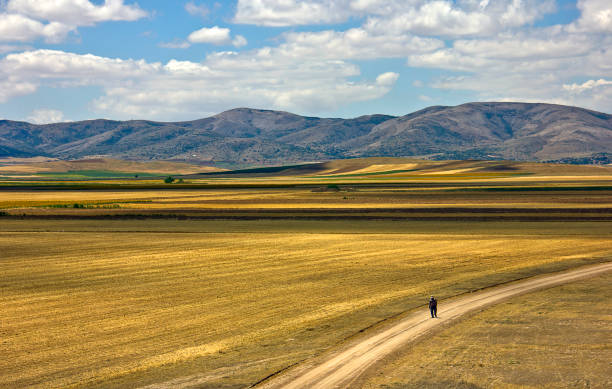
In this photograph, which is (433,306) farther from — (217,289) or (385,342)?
(217,289)

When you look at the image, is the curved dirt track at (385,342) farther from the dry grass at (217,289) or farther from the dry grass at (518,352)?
the dry grass at (217,289)

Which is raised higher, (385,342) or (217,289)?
(217,289)

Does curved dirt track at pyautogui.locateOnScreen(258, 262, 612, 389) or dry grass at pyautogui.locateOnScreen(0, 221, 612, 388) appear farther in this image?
dry grass at pyautogui.locateOnScreen(0, 221, 612, 388)

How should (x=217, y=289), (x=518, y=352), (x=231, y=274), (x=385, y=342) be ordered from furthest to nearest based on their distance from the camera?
(x=231, y=274) → (x=217, y=289) → (x=385, y=342) → (x=518, y=352)

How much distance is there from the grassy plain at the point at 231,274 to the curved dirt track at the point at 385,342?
117cm

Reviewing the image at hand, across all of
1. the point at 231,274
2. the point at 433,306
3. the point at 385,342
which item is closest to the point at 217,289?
the point at 231,274

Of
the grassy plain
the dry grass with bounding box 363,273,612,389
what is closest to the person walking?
the dry grass with bounding box 363,273,612,389

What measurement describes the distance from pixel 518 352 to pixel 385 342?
560 centimetres

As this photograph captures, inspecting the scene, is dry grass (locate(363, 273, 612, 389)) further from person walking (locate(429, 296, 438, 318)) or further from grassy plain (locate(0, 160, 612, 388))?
grassy plain (locate(0, 160, 612, 388))

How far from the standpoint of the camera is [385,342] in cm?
2853

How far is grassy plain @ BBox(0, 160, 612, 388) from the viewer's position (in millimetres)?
26656

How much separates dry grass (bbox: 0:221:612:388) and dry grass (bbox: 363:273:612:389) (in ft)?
14.1

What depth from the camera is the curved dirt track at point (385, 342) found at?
23828 millimetres

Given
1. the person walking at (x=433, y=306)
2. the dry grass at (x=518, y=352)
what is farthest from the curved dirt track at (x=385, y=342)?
the dry grass at (x=518, y=352)
